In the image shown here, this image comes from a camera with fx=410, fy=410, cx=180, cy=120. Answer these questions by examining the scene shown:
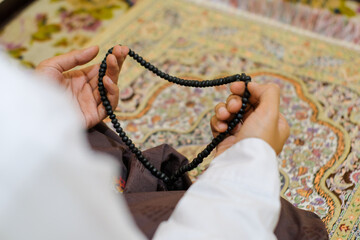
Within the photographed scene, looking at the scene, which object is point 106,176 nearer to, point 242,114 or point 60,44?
point 242,114

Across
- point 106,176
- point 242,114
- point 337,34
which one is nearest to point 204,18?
point 337,34

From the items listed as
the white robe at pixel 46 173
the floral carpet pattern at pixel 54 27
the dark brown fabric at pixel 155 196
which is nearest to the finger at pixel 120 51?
the dark brown fabric at pixel 155 196

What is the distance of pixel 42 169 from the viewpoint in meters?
0.33

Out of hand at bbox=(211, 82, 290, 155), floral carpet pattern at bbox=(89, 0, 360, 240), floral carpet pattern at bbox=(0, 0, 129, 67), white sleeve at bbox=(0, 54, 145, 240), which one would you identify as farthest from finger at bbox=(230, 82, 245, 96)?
floral carpet pattern at bbox=(0, 0, 129, 67)

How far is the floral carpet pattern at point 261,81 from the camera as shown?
1.08m

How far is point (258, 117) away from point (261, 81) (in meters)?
0.73

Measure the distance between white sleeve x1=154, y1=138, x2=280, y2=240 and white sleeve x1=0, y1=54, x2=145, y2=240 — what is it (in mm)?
203

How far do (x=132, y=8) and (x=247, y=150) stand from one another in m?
1.28

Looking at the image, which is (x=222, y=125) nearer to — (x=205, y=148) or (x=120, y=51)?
(x=205, y=148)

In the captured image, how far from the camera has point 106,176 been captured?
0.40 m

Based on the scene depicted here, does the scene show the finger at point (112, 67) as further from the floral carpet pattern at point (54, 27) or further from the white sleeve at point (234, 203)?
the floral carpet pattern at point (54, 27)

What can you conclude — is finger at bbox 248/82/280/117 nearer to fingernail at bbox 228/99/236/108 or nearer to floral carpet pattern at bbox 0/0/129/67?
fingernail at bbox 228/99/236/108

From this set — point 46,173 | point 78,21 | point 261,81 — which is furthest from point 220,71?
point 46,173

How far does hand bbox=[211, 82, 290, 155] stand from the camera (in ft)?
2.27
